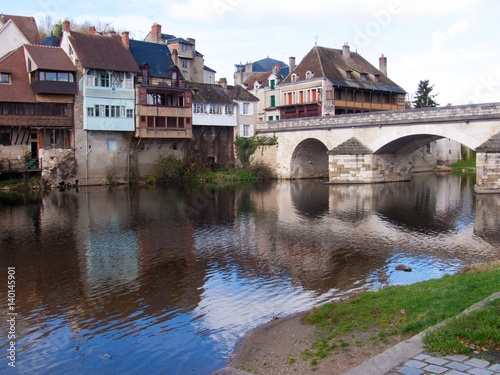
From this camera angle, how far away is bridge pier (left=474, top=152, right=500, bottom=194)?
2684 cm

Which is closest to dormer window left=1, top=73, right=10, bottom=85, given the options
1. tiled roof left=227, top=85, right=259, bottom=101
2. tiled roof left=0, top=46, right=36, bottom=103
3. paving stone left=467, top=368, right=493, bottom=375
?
tiled roof left=0, top=46, right=36, bottom=103

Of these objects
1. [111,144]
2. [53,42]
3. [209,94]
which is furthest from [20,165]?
[209,94]

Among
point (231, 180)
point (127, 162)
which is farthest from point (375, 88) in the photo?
point (127, 162)

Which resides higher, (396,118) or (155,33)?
(155,33)

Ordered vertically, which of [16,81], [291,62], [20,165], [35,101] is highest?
[291,62]

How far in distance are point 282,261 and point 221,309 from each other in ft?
13.2

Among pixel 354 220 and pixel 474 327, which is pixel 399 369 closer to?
pixel 474 327

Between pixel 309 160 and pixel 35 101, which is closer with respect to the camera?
pixel 35 101

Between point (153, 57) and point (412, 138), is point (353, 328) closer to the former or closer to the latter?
point (412, 138)

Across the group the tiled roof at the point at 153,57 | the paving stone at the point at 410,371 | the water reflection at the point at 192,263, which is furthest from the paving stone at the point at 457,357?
the tiled roof at the point at 153,57

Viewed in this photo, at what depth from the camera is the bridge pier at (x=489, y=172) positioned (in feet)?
88.1

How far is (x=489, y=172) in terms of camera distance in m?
27.0

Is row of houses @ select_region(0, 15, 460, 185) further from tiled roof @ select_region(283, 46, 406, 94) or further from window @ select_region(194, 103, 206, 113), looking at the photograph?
tiled roof @ select_region(283, 46, 406, 94)

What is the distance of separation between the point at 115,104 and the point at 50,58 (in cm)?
535
